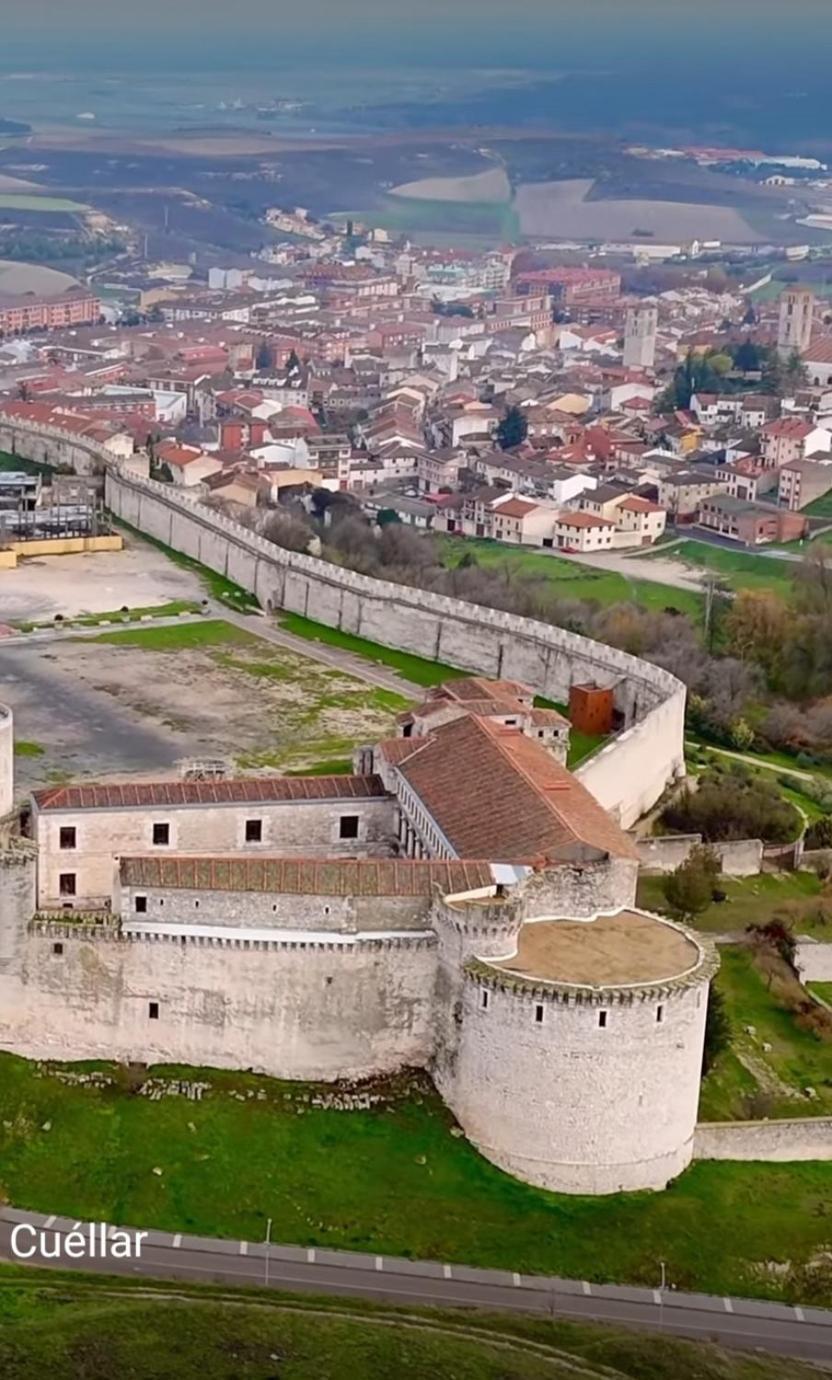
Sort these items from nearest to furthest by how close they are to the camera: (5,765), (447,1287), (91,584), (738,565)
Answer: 1. (447,1287)
2. (5,765)
3. (91,584)
4. (738,565)

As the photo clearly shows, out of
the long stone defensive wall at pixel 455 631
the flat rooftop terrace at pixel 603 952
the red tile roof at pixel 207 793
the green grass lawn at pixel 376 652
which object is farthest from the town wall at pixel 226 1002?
the green grass lawn at pixel 376 652

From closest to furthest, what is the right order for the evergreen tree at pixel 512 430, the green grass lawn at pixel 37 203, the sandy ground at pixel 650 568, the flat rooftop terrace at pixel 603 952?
the flat rooftop terrace at pixel 603 952
the sandy ground at pixel 650 568
the evergreen tree at pixel 512 430
the green grass lawn at pixel 37 203

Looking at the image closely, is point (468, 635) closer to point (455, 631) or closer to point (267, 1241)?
point (455, 631)

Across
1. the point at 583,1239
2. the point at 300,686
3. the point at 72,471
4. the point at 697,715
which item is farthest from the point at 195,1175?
the point at 72,471

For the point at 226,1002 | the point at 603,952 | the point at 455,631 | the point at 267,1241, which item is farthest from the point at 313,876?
the point at 455,631

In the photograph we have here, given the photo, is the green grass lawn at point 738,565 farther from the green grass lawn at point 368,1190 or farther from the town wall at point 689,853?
the green grass lawn at point 368,1190

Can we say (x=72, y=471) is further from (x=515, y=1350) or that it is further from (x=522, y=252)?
(x=522, y=252)
